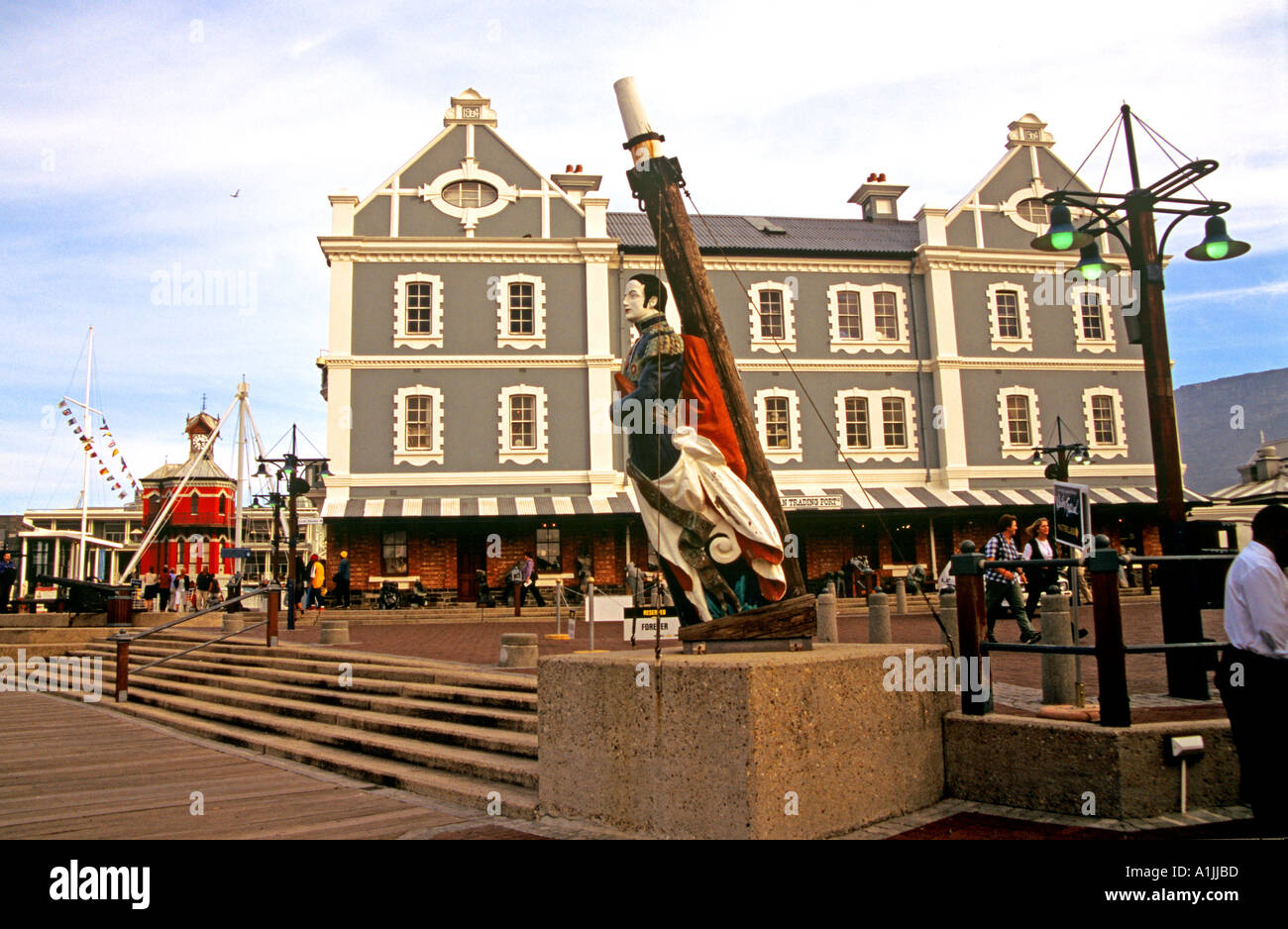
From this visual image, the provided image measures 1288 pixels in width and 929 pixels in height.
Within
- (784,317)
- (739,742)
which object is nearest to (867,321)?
(784,317)

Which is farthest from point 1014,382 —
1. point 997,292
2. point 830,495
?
point 830,495

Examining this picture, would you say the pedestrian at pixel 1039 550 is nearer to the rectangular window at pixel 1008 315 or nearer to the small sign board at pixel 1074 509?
the small sign board at pixel 1074 509

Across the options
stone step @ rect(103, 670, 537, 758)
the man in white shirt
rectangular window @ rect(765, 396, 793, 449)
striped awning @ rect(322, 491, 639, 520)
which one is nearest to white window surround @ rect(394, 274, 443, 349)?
striped awning @ rect(322, 491, 639, 520)

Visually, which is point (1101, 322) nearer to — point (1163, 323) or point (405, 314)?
point (405, 314)

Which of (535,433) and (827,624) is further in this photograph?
(535,433)

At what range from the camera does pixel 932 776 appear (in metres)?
5.88

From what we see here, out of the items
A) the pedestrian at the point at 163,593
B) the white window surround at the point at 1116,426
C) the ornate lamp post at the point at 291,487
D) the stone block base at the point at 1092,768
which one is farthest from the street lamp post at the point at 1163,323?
the pedestrian at the point at 163,593

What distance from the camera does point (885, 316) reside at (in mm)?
33500

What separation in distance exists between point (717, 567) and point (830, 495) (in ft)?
79.4

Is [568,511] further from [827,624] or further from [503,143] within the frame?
[827,624]

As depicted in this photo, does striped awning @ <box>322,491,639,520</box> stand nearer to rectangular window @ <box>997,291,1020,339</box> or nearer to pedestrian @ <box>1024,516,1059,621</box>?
rectangular window @ <box>997,291,1020,339</box>

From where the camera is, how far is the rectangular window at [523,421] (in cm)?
3031

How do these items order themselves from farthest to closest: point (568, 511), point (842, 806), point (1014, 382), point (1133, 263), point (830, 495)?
point (1014, 382) < point (830, 495) < point (568, 511) < point (1133, 263) < point (842, 806)
